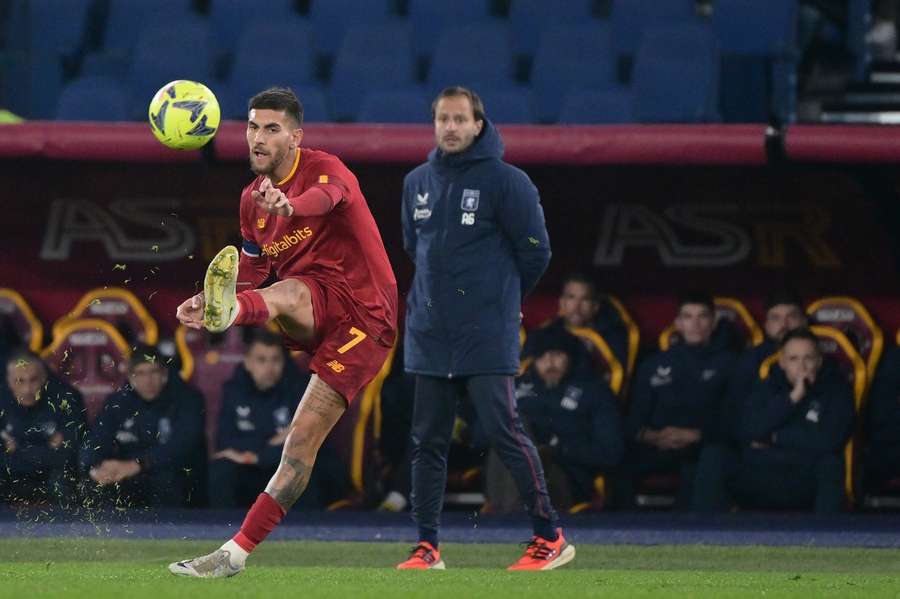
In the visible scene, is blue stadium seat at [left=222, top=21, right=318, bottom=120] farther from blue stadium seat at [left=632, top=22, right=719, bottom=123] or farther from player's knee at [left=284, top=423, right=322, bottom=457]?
player's knee at [left=284, top=423, right=322, bottom=457]

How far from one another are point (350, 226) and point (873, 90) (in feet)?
21.5

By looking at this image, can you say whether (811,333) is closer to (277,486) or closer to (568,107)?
(568,107)

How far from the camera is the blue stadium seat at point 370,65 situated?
11.4m

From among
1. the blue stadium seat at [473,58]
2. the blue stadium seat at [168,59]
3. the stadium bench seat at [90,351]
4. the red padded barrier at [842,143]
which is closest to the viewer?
the red padded barrier at [842,143]

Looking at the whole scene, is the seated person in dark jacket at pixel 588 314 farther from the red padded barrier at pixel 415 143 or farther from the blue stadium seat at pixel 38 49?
the blue stadium seat at pixel 38 49

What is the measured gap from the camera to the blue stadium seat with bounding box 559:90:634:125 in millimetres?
10820

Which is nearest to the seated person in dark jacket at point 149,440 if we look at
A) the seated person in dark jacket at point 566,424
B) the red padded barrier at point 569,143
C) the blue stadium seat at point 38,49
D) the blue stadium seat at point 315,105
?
the red padded barrier at point 569,143

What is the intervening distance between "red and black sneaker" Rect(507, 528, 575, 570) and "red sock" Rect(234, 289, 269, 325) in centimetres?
160

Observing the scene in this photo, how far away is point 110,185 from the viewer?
10.2m

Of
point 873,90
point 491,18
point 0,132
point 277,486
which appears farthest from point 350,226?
point 873,90

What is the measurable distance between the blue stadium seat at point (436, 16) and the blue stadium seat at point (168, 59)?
140cm

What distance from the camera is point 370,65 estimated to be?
11.5 metres

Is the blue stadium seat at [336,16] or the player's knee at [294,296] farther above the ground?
the blue stadium seat at [336,16]

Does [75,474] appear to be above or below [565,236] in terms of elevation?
below
